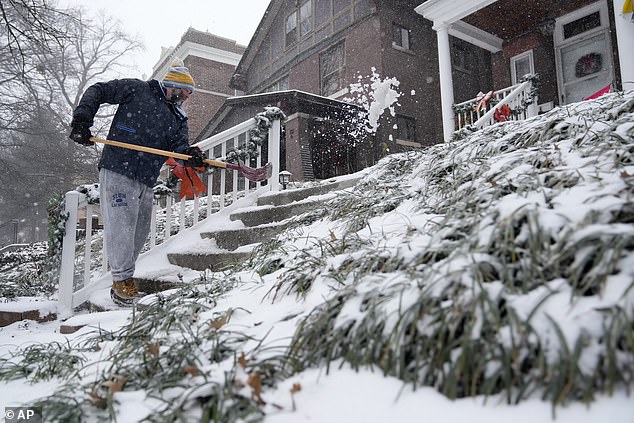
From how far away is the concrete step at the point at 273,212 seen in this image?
12.9 ft

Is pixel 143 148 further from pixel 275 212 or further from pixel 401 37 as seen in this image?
pixel 401 37

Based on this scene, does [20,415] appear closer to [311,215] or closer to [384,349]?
[384,349]

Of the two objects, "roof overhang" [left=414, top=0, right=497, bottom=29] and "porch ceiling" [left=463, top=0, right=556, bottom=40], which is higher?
"porch ceiling" [left=463, top=0, right=556, bottom=40]

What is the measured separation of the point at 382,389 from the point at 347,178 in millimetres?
3391

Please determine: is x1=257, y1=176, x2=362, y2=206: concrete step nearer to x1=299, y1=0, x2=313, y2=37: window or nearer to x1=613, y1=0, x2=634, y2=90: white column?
x1=613, y1=0, x2=634, y2=90: white column

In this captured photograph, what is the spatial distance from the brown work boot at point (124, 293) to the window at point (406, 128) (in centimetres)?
911

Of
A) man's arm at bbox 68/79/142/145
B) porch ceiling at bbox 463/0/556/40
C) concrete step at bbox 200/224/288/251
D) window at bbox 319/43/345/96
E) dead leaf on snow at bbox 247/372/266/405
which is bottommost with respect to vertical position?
dead leaf on snow at bbox 247/372/266/405

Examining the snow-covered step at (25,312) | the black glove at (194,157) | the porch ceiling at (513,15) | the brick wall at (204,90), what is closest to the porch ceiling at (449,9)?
the porch ceiling at (513,15)

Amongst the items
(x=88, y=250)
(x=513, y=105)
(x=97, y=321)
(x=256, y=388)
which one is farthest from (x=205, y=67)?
(x=256, y=388)

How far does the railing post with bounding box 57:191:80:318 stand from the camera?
3432mm

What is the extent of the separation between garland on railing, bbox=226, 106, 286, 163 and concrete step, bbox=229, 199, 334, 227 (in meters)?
0.74

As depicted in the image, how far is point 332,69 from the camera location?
12.4 m

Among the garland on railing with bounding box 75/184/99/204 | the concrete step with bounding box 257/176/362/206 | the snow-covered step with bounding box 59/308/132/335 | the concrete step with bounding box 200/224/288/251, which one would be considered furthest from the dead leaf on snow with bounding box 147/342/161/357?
the concrete step with bounding box 257/176/362/206

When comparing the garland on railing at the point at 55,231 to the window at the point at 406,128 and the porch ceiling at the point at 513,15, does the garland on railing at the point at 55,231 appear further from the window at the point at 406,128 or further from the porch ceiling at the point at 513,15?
the window at the point at 406,128
